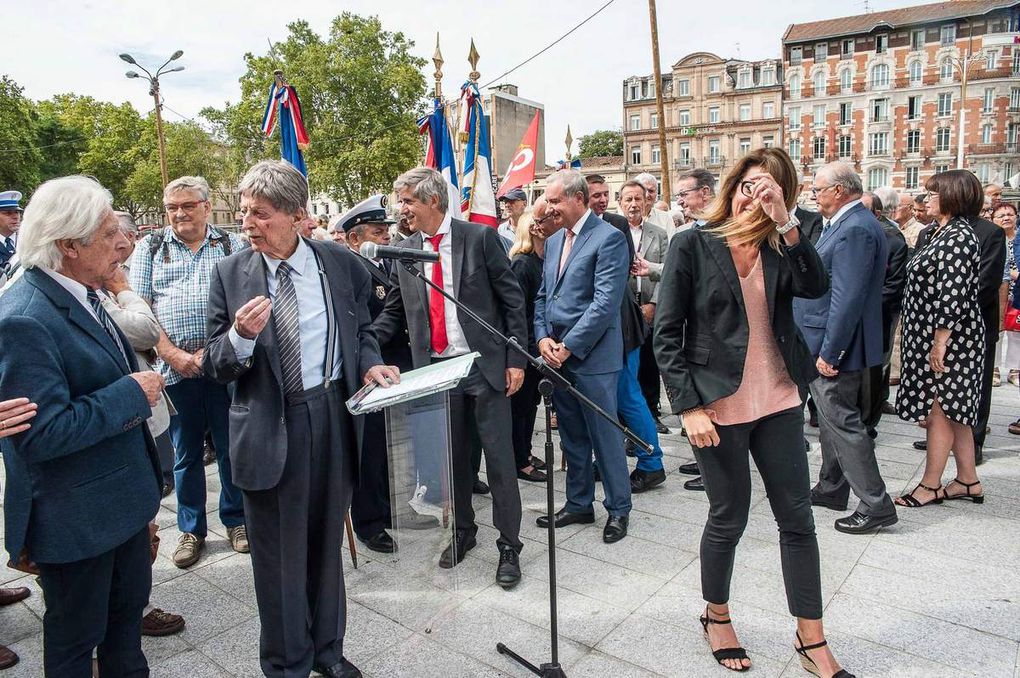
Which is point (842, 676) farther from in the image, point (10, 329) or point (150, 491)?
point (10, 329)

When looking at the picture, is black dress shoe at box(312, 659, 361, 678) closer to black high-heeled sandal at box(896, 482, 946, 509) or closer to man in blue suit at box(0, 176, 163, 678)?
man in blue suit at box(0, 176, 163, 678)

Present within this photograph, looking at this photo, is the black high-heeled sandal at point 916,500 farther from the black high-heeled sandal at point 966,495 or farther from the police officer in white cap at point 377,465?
the police officer in white cap at point 377,465

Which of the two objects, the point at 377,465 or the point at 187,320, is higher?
the point at 187,320

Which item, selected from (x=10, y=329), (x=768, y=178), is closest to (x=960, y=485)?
(x=768, y=178)

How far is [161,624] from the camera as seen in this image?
10.2 ft

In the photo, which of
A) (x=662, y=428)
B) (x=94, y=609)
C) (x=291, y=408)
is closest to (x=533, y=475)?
(x=662, y=428)

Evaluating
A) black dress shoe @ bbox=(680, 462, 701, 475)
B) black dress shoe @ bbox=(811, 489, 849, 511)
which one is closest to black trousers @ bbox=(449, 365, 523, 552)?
black dress shoe @ bbox=(680, 462, 701, 475)

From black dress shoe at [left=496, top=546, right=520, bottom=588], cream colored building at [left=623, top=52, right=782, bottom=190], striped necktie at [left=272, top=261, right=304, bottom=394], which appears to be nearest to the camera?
striped necktie at [left=272, top=261, right=304, bottom=394]

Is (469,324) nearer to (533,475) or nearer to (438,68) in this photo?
(533,475)

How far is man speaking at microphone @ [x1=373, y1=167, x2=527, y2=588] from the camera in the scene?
3547 mm

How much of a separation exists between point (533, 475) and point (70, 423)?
3726mm

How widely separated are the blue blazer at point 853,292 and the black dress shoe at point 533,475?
7.60ft

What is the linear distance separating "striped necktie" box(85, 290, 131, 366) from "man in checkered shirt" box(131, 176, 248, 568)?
156 cm

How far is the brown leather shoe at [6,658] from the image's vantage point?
9.45 ft
